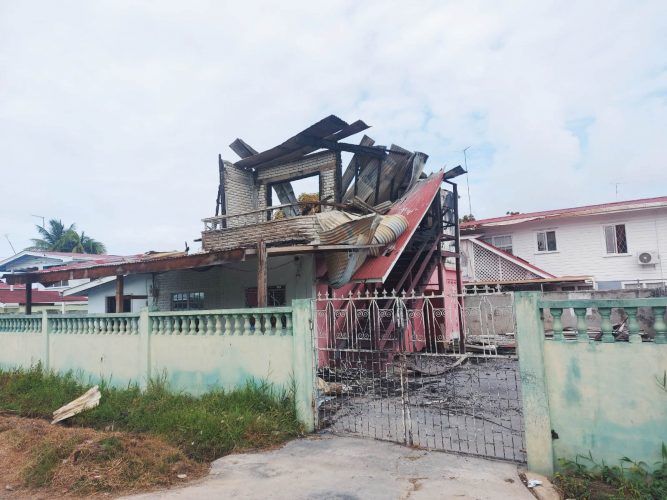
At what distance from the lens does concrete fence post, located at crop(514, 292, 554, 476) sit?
4.15m

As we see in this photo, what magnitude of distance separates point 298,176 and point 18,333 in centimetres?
781

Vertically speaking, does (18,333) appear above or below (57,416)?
above

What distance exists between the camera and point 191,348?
671 centimetres

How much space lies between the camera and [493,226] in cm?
2159

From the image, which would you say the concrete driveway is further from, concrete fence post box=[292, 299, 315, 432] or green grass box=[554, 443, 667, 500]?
concrete fence post box=[292, 299, 315, 432]

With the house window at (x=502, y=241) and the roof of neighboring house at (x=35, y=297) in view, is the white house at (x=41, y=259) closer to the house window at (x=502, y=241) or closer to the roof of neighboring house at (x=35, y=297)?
the roof of neighboring house at (x=35, y=297)

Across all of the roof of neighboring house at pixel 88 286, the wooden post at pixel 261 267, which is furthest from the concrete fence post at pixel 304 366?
the roof of neighboring house at pixel 88 286

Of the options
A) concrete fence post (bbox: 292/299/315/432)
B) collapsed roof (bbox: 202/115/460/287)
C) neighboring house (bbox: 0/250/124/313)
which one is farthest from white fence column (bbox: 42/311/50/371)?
neighboring house (bbox: 0/250/124/313)

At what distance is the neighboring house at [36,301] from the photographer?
65.8 feet

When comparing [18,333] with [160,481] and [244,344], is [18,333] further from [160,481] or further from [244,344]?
[160,481]

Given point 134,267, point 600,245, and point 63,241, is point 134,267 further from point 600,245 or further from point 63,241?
point 63,241

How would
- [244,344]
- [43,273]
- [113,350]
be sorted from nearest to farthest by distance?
[244,344] → [113,350] → [43,273]

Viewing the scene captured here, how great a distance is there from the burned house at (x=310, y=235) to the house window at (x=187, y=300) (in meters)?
0.03

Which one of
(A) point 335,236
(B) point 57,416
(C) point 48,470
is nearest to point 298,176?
(A) point 335,236
